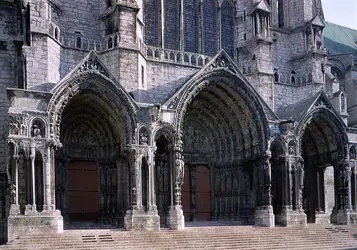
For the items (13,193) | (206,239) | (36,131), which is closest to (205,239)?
(206,239)

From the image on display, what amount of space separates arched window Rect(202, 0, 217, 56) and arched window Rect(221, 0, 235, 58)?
0.54m

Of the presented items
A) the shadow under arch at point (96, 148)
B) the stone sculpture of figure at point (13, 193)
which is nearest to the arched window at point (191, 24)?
the shadow under arch at point (96, 148)

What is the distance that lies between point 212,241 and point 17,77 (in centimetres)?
940

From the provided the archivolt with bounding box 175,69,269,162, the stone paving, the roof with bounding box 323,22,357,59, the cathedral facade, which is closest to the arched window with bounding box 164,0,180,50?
the cathedral facade

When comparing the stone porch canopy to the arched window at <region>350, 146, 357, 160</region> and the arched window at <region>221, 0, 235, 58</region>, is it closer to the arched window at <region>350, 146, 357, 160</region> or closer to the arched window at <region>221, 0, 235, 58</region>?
the arched window at <region>350, 146, 357, 160</region>

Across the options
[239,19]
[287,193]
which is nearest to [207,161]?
[287,193]

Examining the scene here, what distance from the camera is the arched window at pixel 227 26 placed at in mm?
27694

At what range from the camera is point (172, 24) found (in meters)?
26.2

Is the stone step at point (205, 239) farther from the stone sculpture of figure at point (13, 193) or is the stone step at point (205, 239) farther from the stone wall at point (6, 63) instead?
the stone wall at point (6, 63)

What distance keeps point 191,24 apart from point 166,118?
6.77m

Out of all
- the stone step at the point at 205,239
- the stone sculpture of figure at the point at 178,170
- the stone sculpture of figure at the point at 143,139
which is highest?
the stone sculpture of figure at the point at 143,139

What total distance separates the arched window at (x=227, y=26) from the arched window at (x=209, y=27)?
0.54 metres

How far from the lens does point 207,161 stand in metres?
25.8

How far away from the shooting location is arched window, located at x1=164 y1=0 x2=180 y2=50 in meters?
25.9
